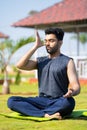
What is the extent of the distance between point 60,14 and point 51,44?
51.3ft

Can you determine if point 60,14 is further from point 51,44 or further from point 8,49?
point 51,44

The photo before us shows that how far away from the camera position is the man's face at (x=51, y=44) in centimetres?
683

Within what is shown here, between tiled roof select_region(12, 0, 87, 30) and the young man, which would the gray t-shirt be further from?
tiled roof select_region(12, 0, 87, 30)

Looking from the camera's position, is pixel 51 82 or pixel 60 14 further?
pixel 60 14

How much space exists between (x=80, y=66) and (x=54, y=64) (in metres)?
14.6

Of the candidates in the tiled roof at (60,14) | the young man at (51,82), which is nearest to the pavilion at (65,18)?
the tiled roof at (60,14)

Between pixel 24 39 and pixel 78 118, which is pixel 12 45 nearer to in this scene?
pixel 24 39

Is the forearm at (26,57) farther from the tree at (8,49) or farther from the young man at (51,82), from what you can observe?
the tree at (8,49)

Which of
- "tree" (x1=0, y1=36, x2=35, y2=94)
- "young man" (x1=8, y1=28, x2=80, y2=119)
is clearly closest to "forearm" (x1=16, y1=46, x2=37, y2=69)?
"young man" (x1=8, y1=28, x2=80, y2=119)

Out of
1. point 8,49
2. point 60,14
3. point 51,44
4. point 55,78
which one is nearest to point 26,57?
point 51,44

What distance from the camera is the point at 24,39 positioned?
15359 mm

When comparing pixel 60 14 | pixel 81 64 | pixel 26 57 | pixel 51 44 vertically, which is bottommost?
pixel 81 64

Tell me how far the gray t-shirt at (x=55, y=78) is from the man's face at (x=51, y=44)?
5.4 inches

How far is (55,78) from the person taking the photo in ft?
22.2
